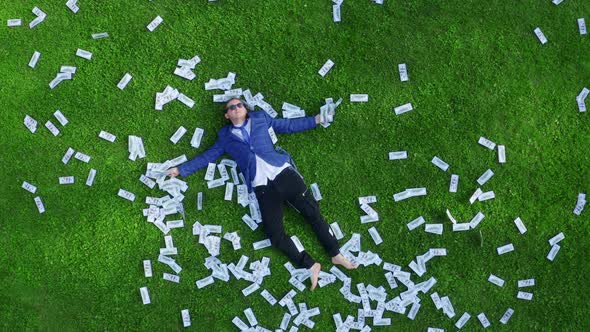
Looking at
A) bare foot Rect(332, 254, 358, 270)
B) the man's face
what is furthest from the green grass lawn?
the man's face

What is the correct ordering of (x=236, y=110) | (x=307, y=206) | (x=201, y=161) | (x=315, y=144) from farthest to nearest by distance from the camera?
(x=315, y=144)
(x=201, y=161)
(x=307, y=206)
(x=236, y=110)

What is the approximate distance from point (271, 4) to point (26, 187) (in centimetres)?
393

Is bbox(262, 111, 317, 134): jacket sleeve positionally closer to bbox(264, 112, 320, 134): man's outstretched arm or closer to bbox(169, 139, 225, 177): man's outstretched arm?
bbox(264, 112, 320, 134): man's outstretched arm

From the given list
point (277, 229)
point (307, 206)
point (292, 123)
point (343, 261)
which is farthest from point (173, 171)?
point (343, 261)

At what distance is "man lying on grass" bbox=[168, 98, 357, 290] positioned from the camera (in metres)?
5.07

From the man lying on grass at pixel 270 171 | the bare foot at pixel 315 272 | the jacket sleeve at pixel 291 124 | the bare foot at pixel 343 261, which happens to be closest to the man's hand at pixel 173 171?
the man lying on grass at pixel 270 171

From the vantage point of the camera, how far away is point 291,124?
204 inches

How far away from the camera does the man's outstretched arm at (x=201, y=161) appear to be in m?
5.25

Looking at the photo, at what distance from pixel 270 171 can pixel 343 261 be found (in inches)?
56.6

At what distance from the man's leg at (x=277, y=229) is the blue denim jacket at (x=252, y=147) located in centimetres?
32

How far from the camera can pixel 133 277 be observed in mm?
5418

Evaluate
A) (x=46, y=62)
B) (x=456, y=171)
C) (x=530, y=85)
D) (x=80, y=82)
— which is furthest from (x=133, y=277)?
(x=530, y=85)

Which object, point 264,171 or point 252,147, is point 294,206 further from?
point 252,147

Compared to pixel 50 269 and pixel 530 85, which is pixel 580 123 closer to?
pixel 530 85
